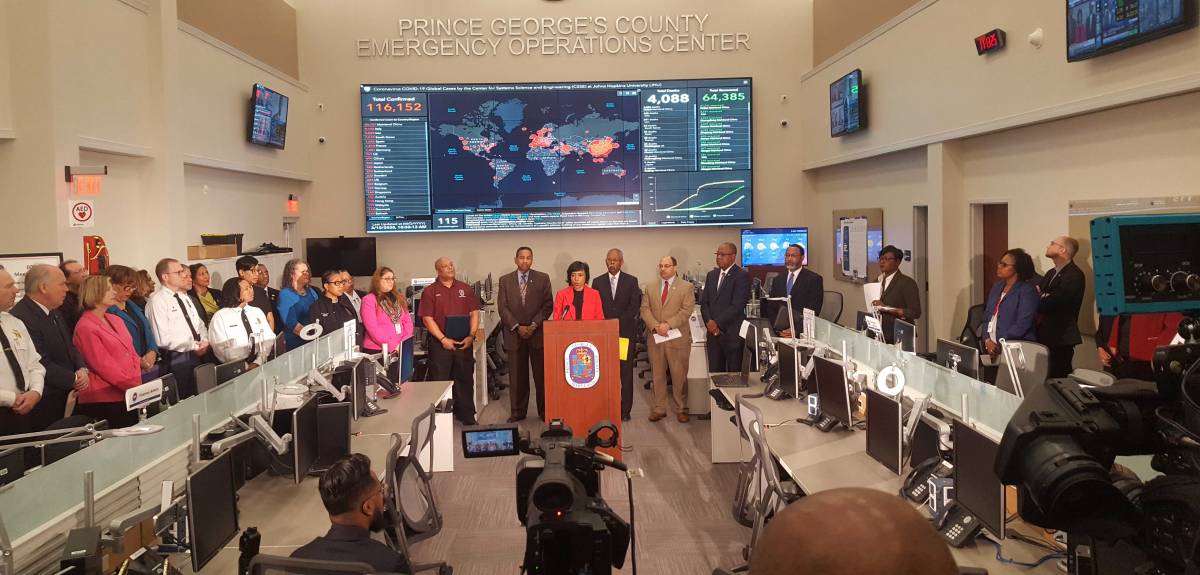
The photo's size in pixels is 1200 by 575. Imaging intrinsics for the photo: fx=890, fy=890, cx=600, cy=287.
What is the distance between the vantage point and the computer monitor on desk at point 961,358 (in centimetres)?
497

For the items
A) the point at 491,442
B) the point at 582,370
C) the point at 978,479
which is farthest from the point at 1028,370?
the point at 491,442

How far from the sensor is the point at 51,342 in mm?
5414

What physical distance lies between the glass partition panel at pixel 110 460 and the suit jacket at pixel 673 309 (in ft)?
13.4

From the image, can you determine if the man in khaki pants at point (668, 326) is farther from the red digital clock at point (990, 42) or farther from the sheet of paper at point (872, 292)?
the red digital clock at point (990, 42)

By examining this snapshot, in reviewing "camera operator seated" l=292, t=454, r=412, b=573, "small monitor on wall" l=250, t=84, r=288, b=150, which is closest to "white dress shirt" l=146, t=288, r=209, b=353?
"small monitor on wall" l=250, t=84, r=288, b=150

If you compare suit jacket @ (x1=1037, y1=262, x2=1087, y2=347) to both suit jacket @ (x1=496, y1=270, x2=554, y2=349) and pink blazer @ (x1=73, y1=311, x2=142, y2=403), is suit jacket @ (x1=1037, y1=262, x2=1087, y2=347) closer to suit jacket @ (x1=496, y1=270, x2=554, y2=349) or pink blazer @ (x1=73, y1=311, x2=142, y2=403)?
suit jacket @ (x1=496, y1=270, x2=554, y2=349)

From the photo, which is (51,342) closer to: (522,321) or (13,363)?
(13,363)

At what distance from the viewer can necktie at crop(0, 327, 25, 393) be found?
5.08 metres

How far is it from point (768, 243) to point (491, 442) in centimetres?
872

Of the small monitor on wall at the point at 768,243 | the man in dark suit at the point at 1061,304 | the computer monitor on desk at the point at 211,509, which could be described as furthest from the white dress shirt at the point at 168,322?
the small monitor on wall at the point at 768,243

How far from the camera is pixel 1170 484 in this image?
→ 1880 mm

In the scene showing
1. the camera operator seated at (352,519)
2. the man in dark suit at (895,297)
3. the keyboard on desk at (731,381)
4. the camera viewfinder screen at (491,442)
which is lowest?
the keyboard on desk at (731,381)

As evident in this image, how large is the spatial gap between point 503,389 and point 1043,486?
8.83m

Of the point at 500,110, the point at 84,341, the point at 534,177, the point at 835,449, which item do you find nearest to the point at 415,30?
the point at 500,110
